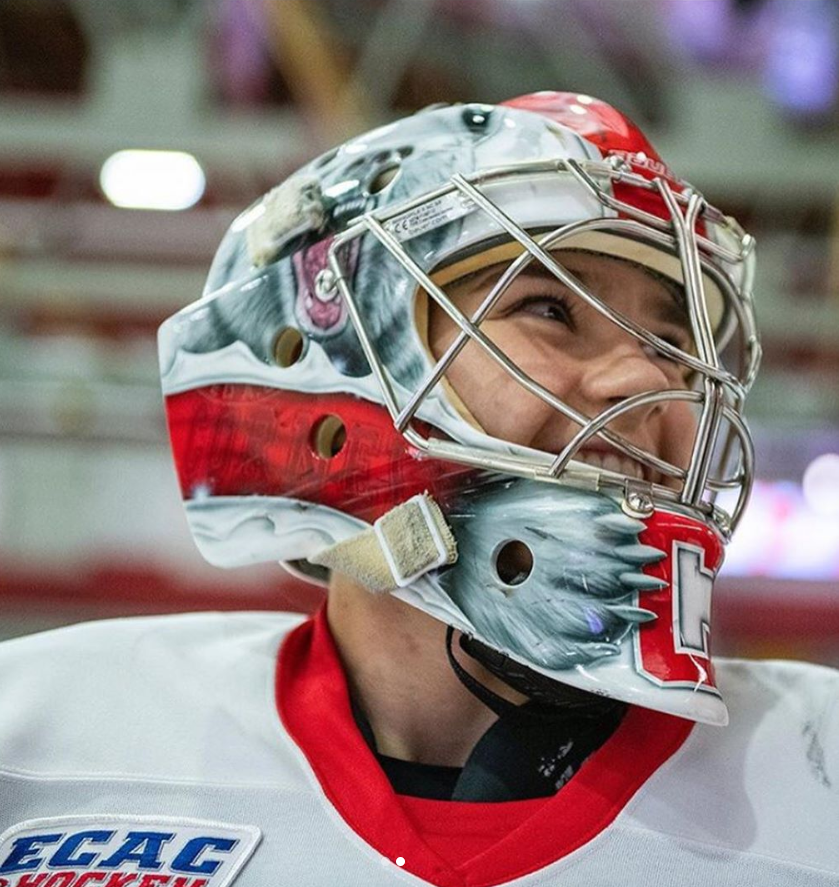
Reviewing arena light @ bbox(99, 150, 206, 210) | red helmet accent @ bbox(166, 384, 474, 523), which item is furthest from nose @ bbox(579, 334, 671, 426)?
arena light @ bbox(99, 150, 206, 210)

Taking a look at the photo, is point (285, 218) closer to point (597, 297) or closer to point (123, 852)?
point (597, 297)

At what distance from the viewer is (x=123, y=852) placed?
99 centimetres

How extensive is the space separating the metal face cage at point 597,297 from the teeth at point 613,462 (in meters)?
0.01

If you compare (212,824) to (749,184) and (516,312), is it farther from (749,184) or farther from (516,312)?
(749,184)

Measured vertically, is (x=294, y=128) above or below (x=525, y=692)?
above

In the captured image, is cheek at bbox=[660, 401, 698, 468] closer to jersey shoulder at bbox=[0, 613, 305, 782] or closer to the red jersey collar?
the red jersey collar

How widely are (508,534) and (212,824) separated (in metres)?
0.30

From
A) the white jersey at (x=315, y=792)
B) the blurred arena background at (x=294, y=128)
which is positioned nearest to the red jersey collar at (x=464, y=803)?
the white jersey at (x=315, y=792)

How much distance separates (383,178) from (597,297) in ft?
0.71

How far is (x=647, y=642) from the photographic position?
955 mm

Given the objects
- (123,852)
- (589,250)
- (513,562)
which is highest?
(589,250)

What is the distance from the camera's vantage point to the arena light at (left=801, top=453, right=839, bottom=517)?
11.9ft

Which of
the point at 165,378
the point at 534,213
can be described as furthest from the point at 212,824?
the point at 534,213

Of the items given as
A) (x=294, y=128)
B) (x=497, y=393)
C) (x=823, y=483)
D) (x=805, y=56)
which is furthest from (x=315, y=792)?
(x=805, y=56)
